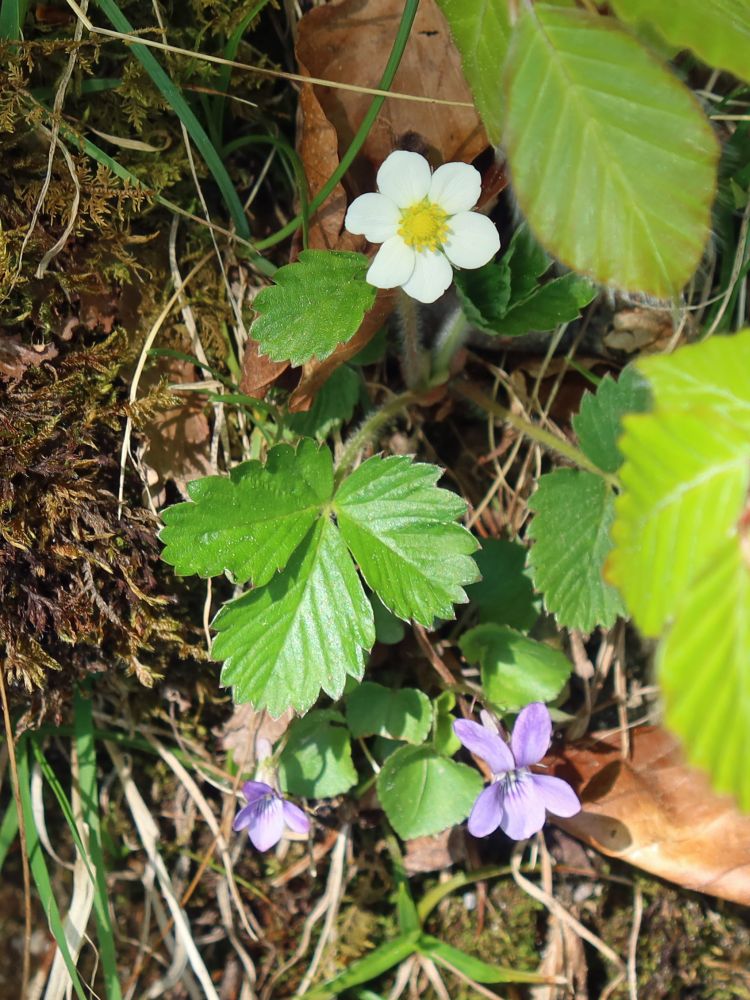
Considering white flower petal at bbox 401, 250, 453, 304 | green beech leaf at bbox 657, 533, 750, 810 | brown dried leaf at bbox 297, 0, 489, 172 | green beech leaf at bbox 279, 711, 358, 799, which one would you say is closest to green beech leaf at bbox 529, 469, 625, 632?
white flower petal at bbox 401, 250, 453, 304

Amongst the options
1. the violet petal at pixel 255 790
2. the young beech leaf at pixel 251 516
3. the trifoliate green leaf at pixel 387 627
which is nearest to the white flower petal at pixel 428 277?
the young beech leaf at pixel 251 516

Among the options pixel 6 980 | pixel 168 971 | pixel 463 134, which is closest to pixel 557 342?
pixel 463 134

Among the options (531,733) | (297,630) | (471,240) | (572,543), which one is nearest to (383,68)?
(471,240)

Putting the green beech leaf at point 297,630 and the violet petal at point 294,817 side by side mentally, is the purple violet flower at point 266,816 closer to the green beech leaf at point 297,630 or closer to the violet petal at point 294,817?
the violet petal at point 294,817

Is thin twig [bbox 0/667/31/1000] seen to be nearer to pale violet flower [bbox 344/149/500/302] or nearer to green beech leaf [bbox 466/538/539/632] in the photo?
green beech leaf [bbox 466/538/539/632]

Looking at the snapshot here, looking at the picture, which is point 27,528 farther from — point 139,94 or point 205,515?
point 139,94

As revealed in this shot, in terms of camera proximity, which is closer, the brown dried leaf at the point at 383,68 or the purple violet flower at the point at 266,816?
the brown dried leaf at the point at 383,68
